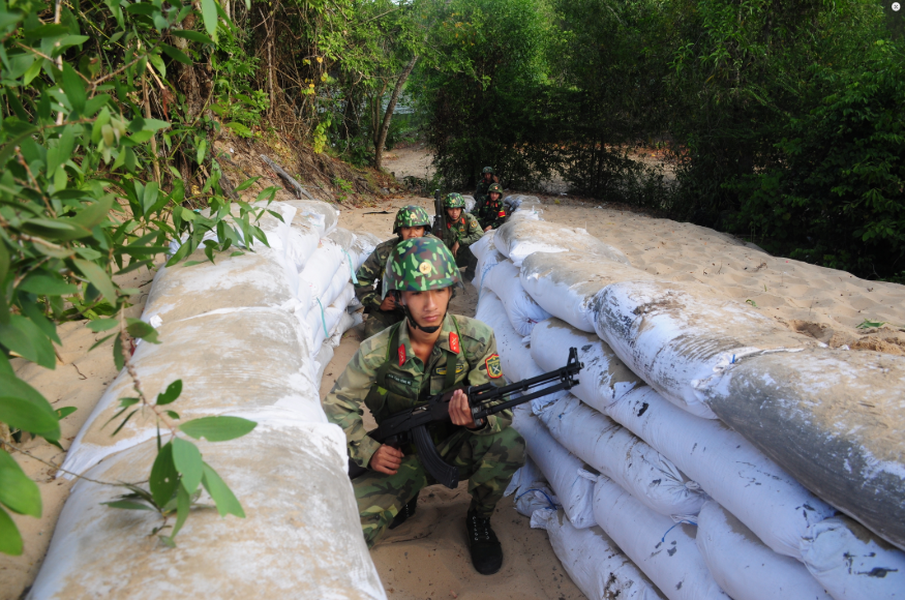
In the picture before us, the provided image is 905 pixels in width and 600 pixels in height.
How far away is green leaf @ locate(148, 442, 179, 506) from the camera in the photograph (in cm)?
73

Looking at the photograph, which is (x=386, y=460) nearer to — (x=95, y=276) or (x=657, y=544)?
(x=657, y=544)

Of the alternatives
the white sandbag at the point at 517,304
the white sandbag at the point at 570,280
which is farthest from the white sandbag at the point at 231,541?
the white sandbag at the point at 517,304

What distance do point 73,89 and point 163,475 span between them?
563 mm

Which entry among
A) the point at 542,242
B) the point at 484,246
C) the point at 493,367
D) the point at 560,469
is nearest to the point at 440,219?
the point at 484,246

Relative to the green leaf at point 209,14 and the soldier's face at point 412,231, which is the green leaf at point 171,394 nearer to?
the green leaf at point 209,14

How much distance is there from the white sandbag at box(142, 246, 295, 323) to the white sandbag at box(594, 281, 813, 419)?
1.31 metres

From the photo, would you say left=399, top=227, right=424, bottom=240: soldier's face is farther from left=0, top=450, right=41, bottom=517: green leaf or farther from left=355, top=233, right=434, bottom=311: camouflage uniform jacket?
left=0, top=450, right=41, bottom=517: green leaf

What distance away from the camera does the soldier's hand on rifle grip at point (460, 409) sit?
6.03ft

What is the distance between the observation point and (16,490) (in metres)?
0.58

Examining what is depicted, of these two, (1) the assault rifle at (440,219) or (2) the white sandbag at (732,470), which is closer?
(2) the white sandbag at (732,470)

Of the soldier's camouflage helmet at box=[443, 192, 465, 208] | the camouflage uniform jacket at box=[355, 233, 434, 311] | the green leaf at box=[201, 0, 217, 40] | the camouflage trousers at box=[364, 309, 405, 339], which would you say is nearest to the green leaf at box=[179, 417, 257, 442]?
the green leaf at box=[201, 0, 217, 40]

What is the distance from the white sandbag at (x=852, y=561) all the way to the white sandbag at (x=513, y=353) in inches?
46.1

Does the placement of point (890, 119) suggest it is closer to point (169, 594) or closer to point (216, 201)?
point (216, 201)

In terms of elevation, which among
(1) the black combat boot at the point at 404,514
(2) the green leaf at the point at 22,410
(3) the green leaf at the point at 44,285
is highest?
(3) the green leaf at the point at 44,285
